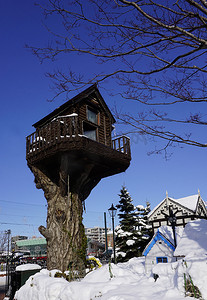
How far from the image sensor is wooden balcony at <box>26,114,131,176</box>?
14.8 metres

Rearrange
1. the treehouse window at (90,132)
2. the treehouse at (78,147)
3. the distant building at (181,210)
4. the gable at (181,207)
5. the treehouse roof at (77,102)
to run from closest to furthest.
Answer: the treehouse at (78,147), the treehouse roof at (77,102), the treehouse window at (90,132), the distant building at (181,210), the gable at (181,207)

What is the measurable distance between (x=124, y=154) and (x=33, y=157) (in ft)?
19.0

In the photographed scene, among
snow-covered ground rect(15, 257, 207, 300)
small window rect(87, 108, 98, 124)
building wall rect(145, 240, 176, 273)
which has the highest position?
small window rect(87, 108, 98, 124)

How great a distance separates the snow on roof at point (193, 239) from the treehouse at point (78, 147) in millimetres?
6907

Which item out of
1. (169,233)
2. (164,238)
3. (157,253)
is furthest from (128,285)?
(169,233)

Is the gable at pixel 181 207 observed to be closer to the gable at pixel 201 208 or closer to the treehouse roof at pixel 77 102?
the gable at pixel 201 208

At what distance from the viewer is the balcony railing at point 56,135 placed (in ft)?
49.3

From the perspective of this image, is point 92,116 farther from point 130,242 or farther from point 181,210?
point 130,242

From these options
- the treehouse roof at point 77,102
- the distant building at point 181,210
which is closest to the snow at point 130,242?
the distant building at point 181,210

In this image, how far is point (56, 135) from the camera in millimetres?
15375

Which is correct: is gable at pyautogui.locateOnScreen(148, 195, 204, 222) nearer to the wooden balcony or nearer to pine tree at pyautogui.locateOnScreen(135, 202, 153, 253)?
pine tree at pyautogui.locateOnScreen(135, 202, 153, 253)

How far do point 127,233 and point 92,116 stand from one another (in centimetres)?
1386

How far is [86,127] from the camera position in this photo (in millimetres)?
18047

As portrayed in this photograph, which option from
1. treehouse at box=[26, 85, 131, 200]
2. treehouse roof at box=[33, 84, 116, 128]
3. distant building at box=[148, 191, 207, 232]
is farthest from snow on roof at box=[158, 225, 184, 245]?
distant building at box=[148, 191, 207, 232]
